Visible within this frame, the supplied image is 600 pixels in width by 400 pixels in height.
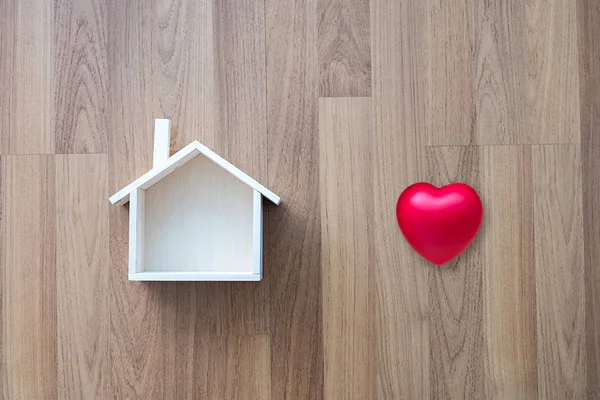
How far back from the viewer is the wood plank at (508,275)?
1051 millimetres

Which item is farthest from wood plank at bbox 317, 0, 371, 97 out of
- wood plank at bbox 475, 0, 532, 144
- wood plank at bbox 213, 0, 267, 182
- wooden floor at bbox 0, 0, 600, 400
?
wood plank at bbox 475, 0, 532, 144

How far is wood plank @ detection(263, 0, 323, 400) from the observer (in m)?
1.05

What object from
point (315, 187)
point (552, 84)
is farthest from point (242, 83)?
point (552, 84)

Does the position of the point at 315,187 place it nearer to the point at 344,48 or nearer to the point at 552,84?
the point at 344,48

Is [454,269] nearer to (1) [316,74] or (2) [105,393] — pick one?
(1) [316,74]

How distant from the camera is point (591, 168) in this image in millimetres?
1069

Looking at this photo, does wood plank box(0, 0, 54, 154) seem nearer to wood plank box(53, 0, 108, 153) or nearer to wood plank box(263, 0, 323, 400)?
wood plank box(53, 0, 108, 153)

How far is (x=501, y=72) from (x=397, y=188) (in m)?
0.30

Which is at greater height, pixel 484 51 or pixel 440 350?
pixel 484 51

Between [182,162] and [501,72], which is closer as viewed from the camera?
[182,162]

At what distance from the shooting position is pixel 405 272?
1056mm

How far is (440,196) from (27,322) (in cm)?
80

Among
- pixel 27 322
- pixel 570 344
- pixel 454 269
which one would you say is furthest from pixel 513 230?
pixel 27 322

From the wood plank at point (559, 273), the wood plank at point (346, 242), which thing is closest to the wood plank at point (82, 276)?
the wood plank at point (346, 242)
